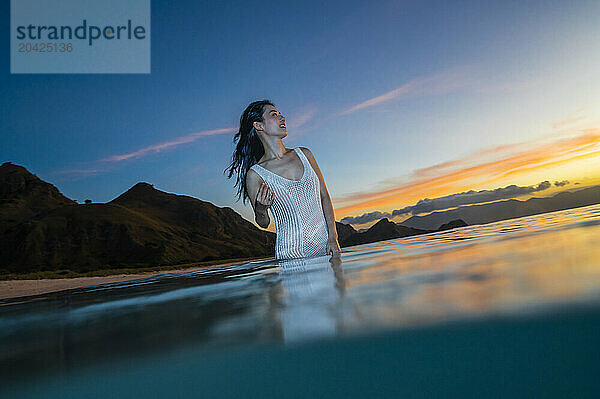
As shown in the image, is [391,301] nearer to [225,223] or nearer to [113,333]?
[113,333]

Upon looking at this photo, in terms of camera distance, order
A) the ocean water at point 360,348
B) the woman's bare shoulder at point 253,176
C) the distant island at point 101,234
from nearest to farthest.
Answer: the ocean water at point 360,348, the woman's bare shoulder at point 253,176, the distant island at point 101,234

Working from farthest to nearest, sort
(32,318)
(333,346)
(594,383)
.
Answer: (32,318) < (333,346) < (594,383)

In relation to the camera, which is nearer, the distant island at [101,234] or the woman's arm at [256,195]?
the woman's arm at [256,195]

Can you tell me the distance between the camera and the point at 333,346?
1.30ft

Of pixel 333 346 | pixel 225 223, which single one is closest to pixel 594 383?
pixel 333 346

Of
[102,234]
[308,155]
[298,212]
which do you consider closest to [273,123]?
[308,155]

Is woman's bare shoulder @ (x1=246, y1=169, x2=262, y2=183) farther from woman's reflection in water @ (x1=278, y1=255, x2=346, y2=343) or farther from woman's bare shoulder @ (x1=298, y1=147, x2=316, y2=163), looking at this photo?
woman's reflection in water @ (x1=278, y1=255, x2=346, y2=343)

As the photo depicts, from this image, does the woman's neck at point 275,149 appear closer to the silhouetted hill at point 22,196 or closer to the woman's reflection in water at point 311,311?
the woman's reflection in water at point 311,311

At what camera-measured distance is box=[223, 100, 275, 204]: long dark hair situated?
3.41m

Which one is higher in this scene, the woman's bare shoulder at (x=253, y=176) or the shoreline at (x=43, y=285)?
the woman's bare shoulder at (x=253, y=176)

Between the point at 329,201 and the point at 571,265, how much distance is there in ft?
8.37

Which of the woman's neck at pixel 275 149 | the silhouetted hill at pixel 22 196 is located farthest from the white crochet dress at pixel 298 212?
the silhouetted hill at pixel 22 196

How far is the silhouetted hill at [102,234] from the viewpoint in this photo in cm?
3323

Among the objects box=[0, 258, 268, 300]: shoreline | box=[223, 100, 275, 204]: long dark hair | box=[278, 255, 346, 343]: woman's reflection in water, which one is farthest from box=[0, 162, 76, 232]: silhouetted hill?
box=[278, 255, 346, 343]: woman's reflection in water
